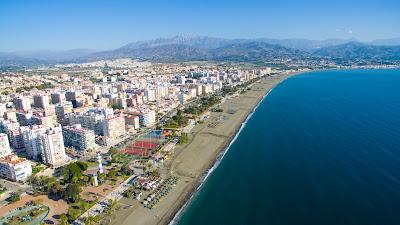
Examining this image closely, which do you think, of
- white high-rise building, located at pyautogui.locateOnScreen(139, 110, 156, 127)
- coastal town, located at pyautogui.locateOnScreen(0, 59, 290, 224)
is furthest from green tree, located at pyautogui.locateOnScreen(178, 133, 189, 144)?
white high-rise building, located at pyautogui.locateOnScreen(139, 110, 156, 127)

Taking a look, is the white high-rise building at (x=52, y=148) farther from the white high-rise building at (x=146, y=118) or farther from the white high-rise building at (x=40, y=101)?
the white high-rise building at (x=40, y=101)

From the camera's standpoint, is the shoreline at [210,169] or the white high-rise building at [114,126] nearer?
the shoreline at [210,169]

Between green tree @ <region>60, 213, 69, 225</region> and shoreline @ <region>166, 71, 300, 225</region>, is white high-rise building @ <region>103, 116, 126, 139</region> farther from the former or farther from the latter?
green tree @ <region>60, 213, 69, 225</region>

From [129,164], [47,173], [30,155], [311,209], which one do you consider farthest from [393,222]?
[30,155]

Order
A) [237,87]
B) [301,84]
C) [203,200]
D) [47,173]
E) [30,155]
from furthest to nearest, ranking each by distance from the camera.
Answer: [301,84] < [237,87] < [30,155] < [47,173] < [203,200]

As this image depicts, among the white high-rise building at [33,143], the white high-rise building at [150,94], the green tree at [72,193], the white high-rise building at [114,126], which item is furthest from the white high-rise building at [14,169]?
the white high-rise building at [150,94]

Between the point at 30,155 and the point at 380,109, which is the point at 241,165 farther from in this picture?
the point at 380,109

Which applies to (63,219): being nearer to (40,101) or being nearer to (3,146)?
(3,146)
